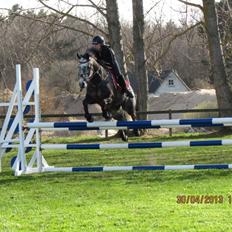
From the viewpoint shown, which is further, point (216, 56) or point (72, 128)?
point (216, 56)

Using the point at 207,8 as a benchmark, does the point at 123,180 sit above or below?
below

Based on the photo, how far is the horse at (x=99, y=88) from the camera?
30.8 feet

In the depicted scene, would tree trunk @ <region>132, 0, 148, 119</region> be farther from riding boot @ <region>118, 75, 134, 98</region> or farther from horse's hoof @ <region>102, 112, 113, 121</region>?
horse's hoof @ <region>102, 112, 113, 121</region>

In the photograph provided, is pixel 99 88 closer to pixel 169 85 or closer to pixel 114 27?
pixel 114 27

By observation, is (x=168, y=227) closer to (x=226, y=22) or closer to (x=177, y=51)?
(x=226, y=22)

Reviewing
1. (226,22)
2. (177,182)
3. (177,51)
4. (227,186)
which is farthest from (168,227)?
(177,51)

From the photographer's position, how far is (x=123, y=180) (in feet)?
32.5

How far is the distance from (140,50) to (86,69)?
44.9 feet

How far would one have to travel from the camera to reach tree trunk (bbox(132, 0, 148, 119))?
22.6m

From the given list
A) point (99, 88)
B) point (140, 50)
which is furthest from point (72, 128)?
point (140, 50)

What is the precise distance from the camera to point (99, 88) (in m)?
9.97

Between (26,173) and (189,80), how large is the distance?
54.5 metres
